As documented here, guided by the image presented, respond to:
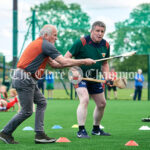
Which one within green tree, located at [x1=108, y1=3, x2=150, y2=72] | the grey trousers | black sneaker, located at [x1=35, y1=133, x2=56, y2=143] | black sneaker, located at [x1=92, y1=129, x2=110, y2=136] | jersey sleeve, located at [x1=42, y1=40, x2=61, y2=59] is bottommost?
black sneaker, located at [x1=92, y1=129, x2=110, y2=136]

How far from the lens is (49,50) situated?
6.68 m

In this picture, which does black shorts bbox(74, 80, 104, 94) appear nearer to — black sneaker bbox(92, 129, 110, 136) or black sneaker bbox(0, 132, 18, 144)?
black sneaker bbox(92, 129, 110, 136)

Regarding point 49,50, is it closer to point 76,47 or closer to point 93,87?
point 76,47

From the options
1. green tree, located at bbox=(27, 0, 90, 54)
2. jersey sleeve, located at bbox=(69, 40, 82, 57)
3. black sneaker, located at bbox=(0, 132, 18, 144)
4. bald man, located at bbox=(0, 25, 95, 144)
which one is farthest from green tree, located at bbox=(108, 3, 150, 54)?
black sneaker, located at bbox=(0, 132, 18, 144)

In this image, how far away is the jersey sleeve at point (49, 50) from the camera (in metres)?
6.68

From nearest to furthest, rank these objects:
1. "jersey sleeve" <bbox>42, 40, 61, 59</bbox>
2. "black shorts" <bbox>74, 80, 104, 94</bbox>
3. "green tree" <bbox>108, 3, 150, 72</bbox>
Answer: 1. "jersey sleeve" <bbox>42, 40, 61, 59</bbox>
2. "black shorts" <bbox>74, 80, 104, 94</bbox>
3. "green tree" <bbox>108, 3, 150, 72</bbox>

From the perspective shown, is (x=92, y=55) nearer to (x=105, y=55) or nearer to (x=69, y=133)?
(x=105, y=55)

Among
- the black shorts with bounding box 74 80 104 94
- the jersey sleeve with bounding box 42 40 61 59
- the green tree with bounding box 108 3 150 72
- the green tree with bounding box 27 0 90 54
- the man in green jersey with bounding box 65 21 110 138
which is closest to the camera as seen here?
the jersey sleeve with bounding box 42 40 61 59

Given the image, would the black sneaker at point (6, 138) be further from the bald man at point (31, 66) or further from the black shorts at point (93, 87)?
the black shorts at point (93, 87)

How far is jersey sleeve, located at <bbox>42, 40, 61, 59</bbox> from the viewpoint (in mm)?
6684

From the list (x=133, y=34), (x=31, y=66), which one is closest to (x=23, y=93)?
(x=31, y=66)

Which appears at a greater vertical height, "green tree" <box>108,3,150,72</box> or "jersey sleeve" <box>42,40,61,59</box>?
"green tree" <box>108,3,150,72</box>

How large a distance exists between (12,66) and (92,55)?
16506 mm

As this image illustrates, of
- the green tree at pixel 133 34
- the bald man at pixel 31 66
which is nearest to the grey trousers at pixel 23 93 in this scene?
the bald man at pixel 31 66
